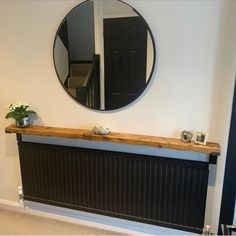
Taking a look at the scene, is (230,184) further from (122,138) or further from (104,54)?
(104,54)

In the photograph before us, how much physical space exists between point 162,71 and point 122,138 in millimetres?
545

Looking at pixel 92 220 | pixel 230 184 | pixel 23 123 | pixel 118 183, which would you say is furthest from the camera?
pixel 92 220

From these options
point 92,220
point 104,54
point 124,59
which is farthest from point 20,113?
point 92,220

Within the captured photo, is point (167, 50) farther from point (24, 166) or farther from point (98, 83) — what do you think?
point (24, 166)

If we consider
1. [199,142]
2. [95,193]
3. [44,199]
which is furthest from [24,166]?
[199,142]

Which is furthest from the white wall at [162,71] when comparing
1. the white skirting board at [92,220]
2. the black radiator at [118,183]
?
the white skirting board at [92,220]

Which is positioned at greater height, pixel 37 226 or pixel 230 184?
pixel 230 184

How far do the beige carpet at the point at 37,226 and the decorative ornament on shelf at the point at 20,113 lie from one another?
87 cm

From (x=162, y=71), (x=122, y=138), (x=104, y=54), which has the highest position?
(x=104, y=54)

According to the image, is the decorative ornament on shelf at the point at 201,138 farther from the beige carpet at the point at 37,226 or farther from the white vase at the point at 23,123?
the white vase at the point at 23,123

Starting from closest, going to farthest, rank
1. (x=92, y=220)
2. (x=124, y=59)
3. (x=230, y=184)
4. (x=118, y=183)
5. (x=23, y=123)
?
(x=230, y=184) < (x=124, y=59) < (x=118, y=183) < (x=23, y=123) < (x=92, y=220)

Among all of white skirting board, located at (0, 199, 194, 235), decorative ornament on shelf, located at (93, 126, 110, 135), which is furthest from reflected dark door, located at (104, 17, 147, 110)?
white skirting board, located at (0, 199, 194, 235)

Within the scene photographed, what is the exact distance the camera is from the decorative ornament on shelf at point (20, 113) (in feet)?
6.66

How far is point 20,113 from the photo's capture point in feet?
6.68
